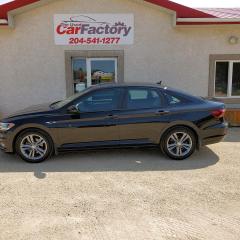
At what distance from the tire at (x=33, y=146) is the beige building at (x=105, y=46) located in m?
4.09

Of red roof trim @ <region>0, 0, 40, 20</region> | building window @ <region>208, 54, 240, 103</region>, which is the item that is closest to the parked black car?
building window @ <region>208, 54, 240, 103</region>

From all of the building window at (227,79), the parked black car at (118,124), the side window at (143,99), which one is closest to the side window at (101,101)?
the parked black car at (118,124)

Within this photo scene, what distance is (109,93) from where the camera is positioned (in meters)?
6.15

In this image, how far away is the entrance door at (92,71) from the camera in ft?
32.1

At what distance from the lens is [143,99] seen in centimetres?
614

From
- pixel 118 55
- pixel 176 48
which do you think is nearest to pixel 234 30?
pixel 176 48

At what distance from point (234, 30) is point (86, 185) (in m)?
7.65

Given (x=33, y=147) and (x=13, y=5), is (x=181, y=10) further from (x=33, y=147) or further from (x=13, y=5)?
(x=33, y=147)

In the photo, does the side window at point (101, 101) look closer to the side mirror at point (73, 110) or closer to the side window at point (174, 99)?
the side mirror at point (73, 110)

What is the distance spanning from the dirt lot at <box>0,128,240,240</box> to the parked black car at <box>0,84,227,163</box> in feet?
1.07

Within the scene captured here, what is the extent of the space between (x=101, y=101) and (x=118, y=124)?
1.91 feet

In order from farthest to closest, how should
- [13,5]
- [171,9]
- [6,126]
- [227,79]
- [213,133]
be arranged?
[227,79] → [171,9] → [13,5] → [213,133] → [6,126]

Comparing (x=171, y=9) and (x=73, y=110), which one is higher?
(x=171, y=9)

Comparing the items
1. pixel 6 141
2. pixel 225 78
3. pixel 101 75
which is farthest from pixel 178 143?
pixel 225 78
